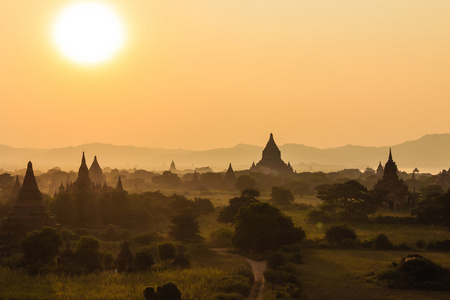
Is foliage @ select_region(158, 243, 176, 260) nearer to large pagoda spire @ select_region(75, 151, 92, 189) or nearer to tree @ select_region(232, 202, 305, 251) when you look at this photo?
tree @ select_region(232, 202, 305, 251)

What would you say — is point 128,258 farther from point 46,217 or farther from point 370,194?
point 370,194

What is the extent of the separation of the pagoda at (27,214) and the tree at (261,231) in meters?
21.1

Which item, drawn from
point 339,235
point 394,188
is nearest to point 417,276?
point 339,235

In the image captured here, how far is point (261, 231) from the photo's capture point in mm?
54094

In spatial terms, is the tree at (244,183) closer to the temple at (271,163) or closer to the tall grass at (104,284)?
the temple at (271,163)

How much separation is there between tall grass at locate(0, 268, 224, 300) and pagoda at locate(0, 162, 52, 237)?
12.2m

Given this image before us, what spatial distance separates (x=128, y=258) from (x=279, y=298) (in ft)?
49.0

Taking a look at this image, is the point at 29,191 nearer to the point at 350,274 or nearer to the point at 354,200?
the point at 350,274

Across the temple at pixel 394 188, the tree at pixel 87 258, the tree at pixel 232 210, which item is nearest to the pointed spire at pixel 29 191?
the tree at pixel 87 258

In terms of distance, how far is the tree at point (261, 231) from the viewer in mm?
53625

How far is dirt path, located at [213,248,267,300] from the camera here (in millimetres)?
38069

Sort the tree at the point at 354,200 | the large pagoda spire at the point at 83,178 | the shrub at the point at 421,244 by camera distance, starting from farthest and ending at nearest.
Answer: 1. the large pagoda spire at the point at 83,178
2. the tree at the point at 354,200
3. the shrub at the point at 421,244

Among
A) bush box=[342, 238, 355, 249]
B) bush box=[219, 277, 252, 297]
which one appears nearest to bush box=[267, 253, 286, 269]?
bush box=[219, 277, 252, 297]

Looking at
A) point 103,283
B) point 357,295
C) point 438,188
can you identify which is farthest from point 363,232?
point 438,188
